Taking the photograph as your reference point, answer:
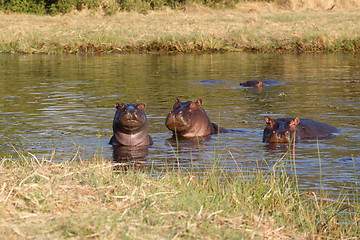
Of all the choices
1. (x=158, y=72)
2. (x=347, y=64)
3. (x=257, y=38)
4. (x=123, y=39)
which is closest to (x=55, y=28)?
(x=123, y=39)

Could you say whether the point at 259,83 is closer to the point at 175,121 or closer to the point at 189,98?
the point at 189,98

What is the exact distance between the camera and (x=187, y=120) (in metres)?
9.23

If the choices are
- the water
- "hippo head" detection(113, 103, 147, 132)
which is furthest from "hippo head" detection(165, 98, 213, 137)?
"hippo head" detection(113, 103, 147, 132)

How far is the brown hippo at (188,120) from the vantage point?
9.14m

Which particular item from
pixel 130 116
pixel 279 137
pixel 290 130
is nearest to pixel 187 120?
pixel 130 116

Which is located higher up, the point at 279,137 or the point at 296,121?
the point at 296,121

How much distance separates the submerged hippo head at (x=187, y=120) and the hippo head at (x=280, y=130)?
41.3 inches

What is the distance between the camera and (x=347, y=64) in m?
22.5

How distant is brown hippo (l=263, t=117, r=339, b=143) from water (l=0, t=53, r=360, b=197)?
0.70 ft

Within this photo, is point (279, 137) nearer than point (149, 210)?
No

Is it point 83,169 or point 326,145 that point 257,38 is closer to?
point 326,145

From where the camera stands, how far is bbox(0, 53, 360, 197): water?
8055 mm

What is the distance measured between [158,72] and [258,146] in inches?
493

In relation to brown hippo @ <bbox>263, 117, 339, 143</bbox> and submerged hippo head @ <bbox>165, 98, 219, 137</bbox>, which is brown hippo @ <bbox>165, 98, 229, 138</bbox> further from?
brown hippo @ <bbox>263, 117, 339, 143</bbox>
